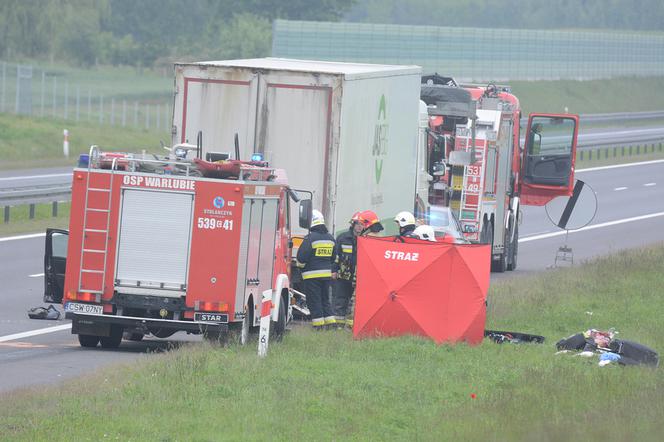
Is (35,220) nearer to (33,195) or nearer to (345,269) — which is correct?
(33,195)

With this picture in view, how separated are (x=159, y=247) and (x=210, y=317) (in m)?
0.93

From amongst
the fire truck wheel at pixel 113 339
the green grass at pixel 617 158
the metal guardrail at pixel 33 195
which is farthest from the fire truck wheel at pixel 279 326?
the green grass at pixel 617 158

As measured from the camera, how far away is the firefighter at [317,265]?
17.0 m

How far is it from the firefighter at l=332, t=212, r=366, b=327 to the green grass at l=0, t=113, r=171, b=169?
29.7 m

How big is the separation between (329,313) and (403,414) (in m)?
5.92

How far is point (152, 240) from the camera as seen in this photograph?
15164 millimetres

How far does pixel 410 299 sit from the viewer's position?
15.5 m

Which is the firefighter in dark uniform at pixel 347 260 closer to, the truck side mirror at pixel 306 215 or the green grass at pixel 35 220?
the truck side mirror at pixel 306 215

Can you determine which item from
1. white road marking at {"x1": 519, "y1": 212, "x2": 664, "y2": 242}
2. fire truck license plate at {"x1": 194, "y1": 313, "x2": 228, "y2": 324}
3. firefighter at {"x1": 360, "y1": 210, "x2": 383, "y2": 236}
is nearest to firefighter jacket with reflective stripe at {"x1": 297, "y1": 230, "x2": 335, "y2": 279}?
firefighter at {"x1": 360, "y1": 210, "x2": 383, "y2": 236}

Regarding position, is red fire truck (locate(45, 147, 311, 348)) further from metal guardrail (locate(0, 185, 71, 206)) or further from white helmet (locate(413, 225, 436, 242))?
metal guardrail (locate(0, 185, 71, 206))

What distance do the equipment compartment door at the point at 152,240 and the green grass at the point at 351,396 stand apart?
2.80 feet

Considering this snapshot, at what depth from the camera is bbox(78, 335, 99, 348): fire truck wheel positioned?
1620 centimetres

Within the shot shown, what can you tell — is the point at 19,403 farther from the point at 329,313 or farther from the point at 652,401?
the point at 329,313

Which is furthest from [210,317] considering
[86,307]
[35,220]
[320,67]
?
[35,220]
